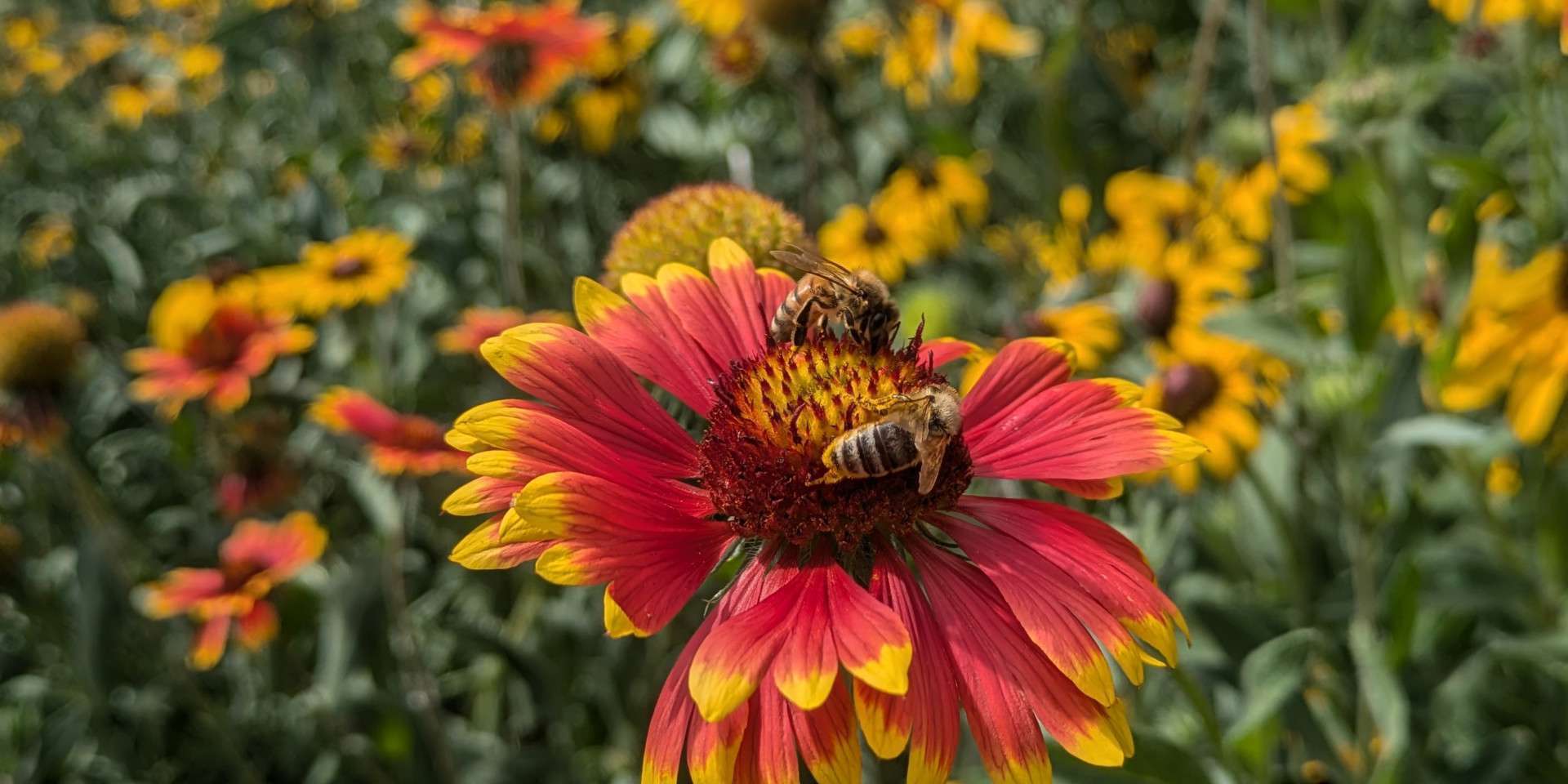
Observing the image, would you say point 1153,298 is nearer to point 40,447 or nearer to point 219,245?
point 40,447

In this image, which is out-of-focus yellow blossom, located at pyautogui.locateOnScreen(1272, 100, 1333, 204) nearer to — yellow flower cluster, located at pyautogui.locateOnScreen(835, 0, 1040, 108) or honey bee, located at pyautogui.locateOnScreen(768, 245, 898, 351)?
yellow flower cluster, located at pyautogui.locateOnScreen(835, 0, 1040, 108)

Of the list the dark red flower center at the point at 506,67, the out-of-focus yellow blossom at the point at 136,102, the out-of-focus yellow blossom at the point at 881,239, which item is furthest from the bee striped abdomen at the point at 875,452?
the out-of-focus yellow blossom at the point at 136,102

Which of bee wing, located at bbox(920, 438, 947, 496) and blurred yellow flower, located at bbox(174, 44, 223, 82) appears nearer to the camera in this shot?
bee wing, located at bbox(920, 438, 947, 496)

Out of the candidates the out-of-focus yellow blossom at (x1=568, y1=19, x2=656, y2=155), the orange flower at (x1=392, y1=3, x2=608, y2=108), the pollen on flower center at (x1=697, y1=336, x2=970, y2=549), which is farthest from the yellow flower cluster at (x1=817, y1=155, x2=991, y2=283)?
the pollen on flower center at (x1=697, y1=336, x2=970, y2=549)

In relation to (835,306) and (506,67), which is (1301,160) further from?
(835,306)

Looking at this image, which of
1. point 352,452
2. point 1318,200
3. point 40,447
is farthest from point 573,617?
point 1318,200
